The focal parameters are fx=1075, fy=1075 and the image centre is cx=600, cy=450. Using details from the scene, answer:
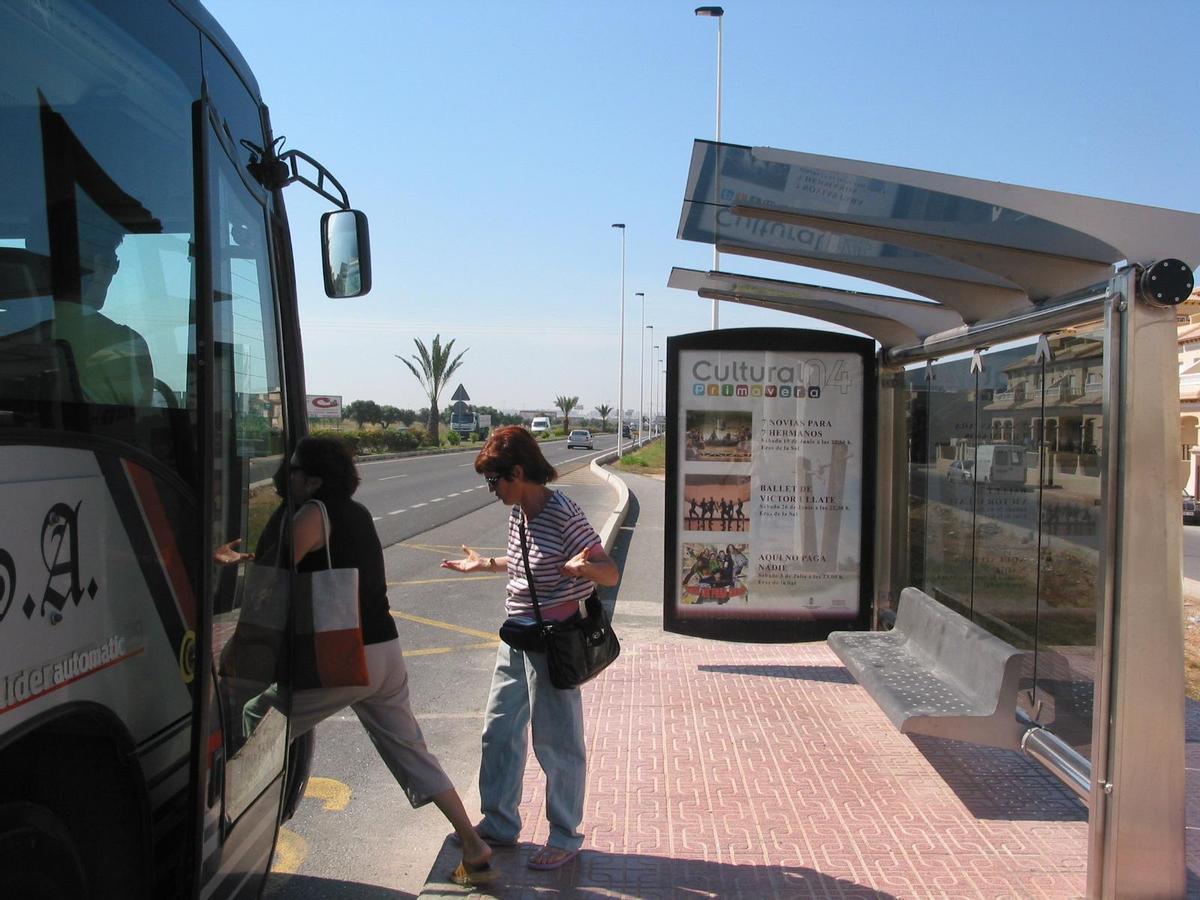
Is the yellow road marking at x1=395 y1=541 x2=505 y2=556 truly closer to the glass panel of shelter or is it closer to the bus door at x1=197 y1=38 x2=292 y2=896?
the glass panel of shelter

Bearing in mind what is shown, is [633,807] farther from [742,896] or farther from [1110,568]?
[1110,568]

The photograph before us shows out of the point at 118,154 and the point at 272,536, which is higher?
the point at 118,154

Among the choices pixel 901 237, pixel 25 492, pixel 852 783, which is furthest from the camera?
pixel 852 783

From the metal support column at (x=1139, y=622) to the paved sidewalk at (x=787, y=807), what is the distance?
18.4 inches

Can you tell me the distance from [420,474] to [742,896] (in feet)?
108

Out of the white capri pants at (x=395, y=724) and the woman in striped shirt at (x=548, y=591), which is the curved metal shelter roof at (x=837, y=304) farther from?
the white capri pants at (x=395, y=724)

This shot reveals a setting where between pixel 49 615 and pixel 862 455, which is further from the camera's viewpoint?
pixel 862 455

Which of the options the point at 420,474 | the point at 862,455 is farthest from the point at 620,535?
the point at 420,474

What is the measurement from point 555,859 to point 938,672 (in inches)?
98.0

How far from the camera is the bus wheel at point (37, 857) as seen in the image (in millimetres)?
2084

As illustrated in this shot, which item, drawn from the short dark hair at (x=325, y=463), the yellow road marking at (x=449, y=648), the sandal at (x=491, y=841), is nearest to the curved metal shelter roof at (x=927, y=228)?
the short dark hair at (x=325, y=463)

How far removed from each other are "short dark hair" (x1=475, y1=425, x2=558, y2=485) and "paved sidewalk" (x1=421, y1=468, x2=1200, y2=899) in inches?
60.7

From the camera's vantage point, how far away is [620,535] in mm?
17219

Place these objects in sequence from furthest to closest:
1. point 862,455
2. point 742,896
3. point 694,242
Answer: point 862,455
point 694,242
point 742,896
